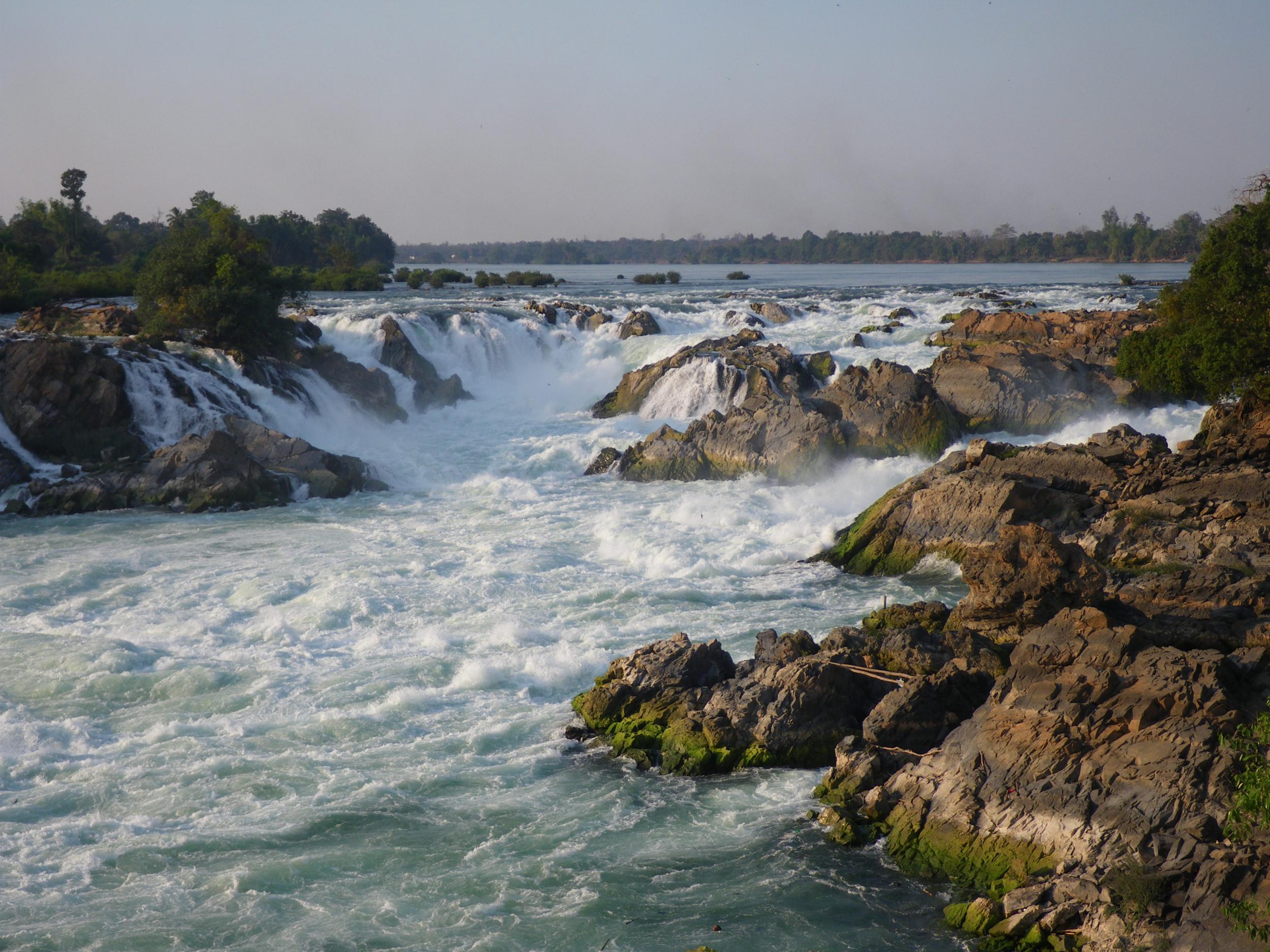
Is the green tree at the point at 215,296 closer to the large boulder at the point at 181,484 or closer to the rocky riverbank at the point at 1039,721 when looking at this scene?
the large boulder at the point at 181,484

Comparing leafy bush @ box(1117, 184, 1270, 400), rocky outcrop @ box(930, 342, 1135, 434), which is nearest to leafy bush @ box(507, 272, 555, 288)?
rocky outcrop @ box(930, 342, 1135, 434)

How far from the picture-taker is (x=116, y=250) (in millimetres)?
73188

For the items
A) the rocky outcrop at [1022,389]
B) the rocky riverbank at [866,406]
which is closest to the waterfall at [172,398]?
the rocky riverbank at [866,406]

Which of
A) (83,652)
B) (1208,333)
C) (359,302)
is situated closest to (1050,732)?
(83,652)

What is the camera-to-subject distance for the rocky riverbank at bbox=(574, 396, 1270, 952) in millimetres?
7402

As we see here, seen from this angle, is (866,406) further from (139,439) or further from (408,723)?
(139,439)

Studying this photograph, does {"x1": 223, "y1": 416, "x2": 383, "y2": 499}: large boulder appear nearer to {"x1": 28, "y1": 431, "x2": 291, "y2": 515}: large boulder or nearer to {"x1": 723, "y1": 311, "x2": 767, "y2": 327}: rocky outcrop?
{"x1": 28, "y1": 431, "x2": 291, "y2": 515}: large boulder

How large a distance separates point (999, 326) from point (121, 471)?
27.3m

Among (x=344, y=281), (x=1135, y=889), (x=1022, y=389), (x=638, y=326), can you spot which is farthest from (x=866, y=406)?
(x=344, y=281)

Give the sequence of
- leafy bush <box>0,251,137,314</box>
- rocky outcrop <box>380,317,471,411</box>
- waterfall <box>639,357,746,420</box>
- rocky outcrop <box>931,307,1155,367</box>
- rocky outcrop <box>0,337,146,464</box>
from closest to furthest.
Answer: rocky outcrop <box>0,337,146,464</box>, waterfall <box>639,357,746,420</box>, rocky outcrop <box>931,307,1155,367</box>, rocky outcrop <box>380,317,471,411</box>, leafy bush <box>0,251,137,314</box>

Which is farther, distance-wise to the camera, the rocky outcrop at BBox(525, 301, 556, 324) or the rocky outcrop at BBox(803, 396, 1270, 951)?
the rocky outcrop at BBox(525, 301, 556, 324)

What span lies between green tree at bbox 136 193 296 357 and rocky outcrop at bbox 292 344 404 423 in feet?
3.25

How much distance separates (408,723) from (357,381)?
71.8ft

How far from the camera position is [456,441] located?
30438mm
